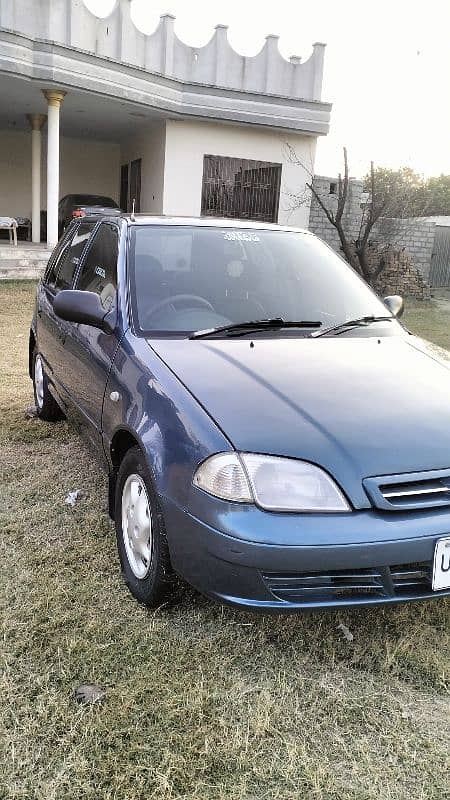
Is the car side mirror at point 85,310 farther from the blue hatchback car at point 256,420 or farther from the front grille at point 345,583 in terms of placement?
the front grille at point 345,583

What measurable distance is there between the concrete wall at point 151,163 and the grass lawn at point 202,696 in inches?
608

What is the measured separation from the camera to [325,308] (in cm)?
367

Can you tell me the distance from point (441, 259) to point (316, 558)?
19069mm

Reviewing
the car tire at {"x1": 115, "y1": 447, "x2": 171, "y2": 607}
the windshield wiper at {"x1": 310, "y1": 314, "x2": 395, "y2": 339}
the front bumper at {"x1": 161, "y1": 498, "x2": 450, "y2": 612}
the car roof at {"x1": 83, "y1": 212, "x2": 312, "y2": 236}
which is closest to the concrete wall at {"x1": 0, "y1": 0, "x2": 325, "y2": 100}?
the car roof at {"x1": 83, "y1": 212, "x2": 312, "y2": 236}

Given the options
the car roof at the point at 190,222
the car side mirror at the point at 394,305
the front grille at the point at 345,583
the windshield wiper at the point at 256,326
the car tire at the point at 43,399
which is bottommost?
the car tire at the point at 43,399

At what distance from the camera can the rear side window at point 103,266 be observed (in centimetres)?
354

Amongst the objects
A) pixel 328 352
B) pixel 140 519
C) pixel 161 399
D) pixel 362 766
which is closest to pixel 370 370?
pixel 328 352

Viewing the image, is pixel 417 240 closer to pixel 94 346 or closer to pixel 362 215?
pixel 362 215

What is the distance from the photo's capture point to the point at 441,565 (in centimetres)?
232

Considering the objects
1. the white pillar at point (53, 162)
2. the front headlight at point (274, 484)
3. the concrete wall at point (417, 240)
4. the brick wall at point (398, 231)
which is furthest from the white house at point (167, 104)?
the front headlight at point (274, 484)

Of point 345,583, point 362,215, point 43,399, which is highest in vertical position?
point 362,215

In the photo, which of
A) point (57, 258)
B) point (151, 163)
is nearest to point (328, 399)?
point (57, 258)

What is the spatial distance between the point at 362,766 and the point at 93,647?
1057mm

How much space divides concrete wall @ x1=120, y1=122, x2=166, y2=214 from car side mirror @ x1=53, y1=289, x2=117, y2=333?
47.4ft
